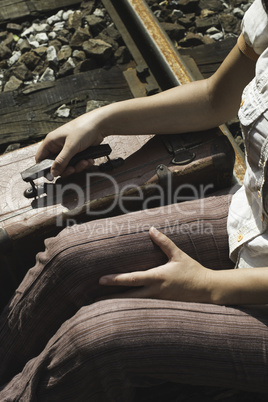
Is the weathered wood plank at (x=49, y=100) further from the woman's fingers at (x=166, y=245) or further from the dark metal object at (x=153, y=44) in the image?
the woman's fingers at (x=166, y=245)

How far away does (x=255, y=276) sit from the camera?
156 centimetres

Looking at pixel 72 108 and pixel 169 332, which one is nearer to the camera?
pixel 169 332

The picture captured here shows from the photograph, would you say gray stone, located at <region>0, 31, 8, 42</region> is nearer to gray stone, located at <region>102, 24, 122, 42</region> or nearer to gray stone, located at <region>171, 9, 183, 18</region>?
gray stone, located at <region>102, 24, 122, 42</region>

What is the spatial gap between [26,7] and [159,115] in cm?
211

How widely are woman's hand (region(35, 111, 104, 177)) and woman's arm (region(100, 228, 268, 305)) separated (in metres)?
0.48

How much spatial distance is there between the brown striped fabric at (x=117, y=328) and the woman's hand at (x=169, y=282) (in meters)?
0.05

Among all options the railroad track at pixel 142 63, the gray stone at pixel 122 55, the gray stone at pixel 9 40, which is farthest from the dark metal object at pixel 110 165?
the gray stone at pixel 9 40

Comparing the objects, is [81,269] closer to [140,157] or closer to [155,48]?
[140,157]

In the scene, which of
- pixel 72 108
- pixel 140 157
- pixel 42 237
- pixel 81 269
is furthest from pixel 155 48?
pixel 81 269

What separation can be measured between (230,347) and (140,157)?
87 centimetres

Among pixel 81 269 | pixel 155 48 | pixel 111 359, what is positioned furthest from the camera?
pixel 155 48

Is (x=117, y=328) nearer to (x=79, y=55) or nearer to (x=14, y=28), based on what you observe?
(x=79, y=55)

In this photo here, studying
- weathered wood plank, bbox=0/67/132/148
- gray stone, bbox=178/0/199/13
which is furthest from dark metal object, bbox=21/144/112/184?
gray stone, bbox=178/0/199/13

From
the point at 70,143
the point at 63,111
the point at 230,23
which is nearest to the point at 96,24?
the point at 63,111
